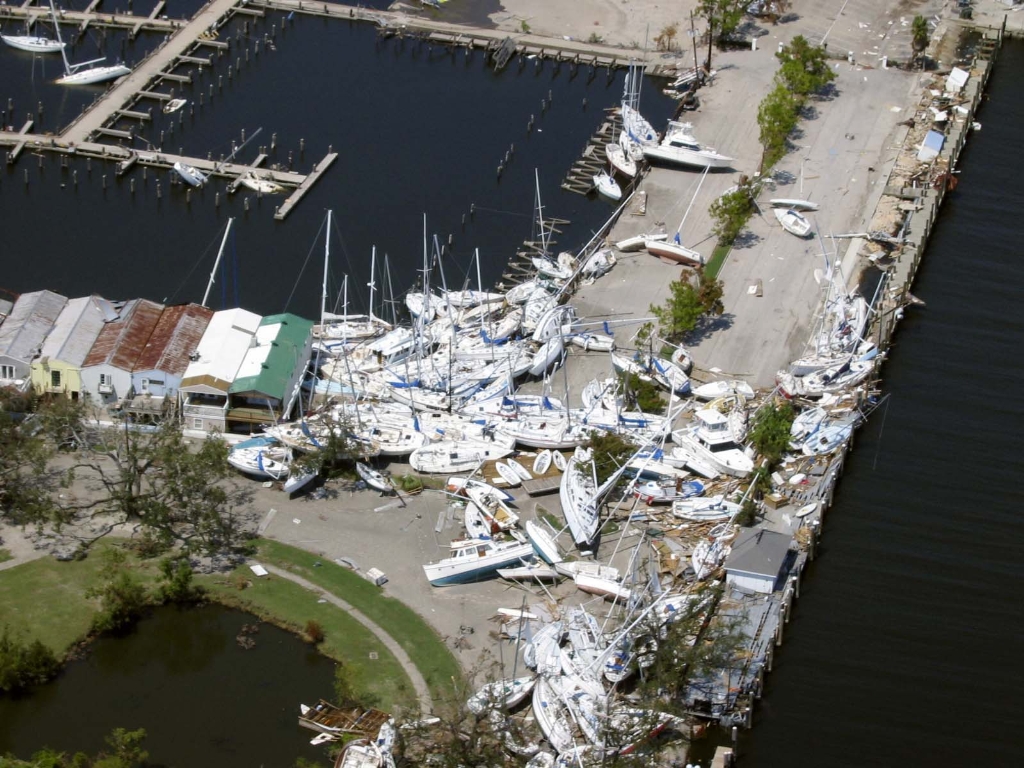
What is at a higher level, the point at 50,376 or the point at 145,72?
the point at 145,72

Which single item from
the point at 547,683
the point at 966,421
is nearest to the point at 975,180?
the point at 966,421

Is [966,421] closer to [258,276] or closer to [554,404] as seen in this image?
[554,404]

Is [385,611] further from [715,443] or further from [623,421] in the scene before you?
[715,443]

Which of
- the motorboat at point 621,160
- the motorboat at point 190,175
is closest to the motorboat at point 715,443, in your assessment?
the motorboat at point 621,160

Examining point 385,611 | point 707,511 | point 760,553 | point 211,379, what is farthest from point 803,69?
point 385,611

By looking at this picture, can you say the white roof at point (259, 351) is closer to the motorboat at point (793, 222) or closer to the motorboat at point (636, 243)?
the motorboat at point (636, 243)
